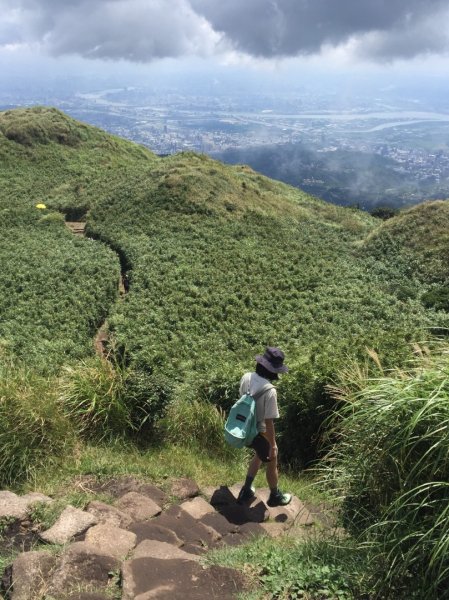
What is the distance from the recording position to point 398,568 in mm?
3451

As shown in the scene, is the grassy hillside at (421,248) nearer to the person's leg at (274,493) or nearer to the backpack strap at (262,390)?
the person's leg at (274,493)

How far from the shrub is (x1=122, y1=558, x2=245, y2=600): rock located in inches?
109

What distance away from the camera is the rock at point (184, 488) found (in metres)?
5.86

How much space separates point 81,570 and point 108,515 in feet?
3.78

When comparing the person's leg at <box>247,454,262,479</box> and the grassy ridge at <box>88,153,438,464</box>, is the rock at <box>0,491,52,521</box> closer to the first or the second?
the person's leg at <box>247,454,262,479</box>

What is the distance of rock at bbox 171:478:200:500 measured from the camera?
19.2 ft

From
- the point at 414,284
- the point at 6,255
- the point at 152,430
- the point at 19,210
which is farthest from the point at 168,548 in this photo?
the point at 19,210

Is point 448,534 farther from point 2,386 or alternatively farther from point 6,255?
point 6,255

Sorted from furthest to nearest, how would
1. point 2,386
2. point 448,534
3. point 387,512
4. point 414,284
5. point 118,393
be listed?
point 414,284, point 118,393, point 2,386, point 387,512, point 448,534

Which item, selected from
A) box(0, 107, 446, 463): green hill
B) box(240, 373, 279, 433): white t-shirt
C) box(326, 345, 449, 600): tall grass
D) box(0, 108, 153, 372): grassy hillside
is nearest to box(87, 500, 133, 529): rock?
box(240, 373, 279, 433): white t-shirt

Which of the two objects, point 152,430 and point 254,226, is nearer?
point 152,430

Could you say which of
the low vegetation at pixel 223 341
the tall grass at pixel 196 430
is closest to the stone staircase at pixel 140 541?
the low vegetation at pixel 223 341

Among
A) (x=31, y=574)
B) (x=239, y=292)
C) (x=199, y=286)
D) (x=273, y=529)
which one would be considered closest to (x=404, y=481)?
(x=273, y=529)

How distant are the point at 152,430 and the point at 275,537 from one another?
3.22 metres
